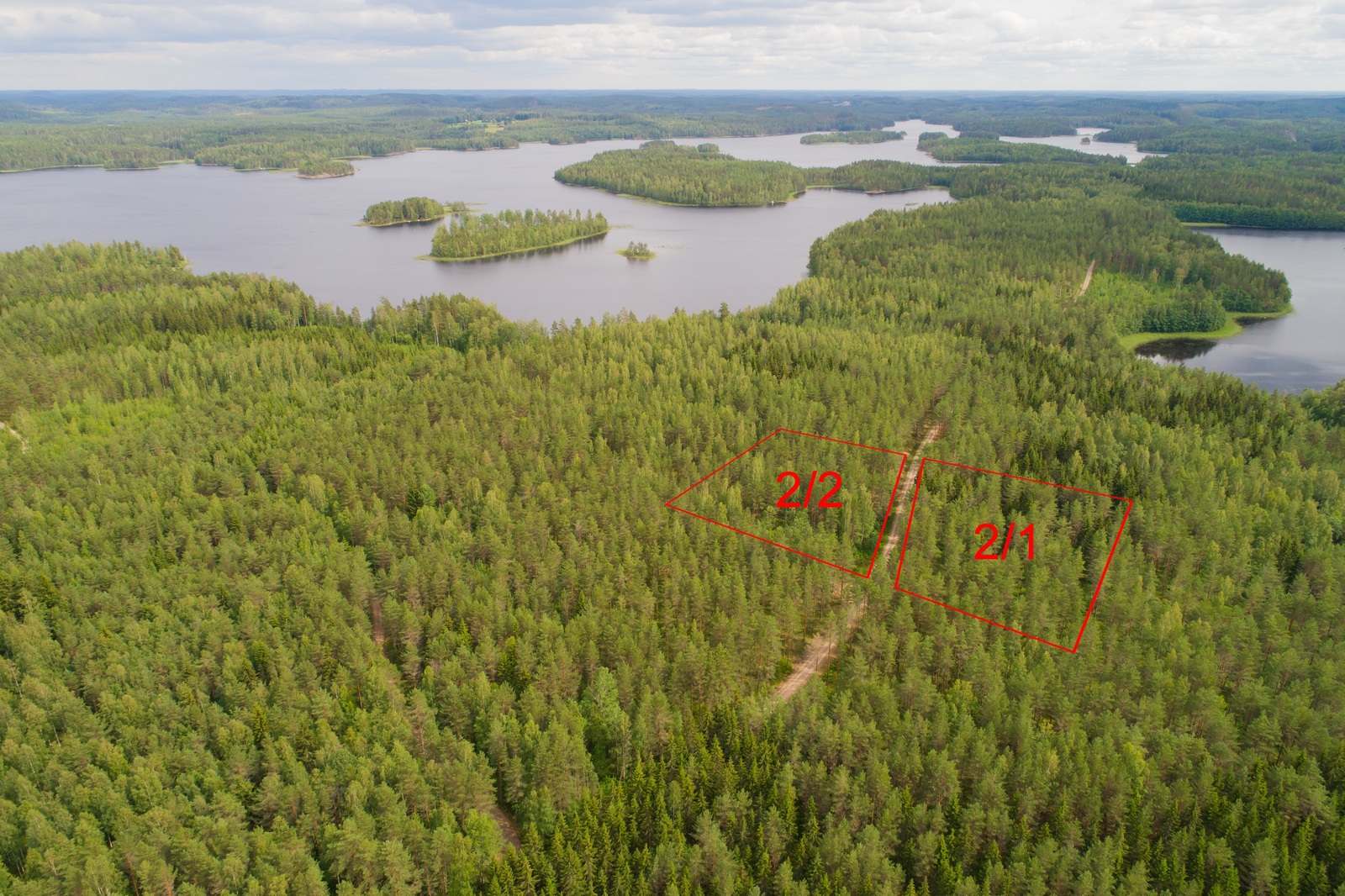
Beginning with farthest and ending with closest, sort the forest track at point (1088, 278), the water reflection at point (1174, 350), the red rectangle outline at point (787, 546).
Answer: the forest track at point (1088, 278), the water reflection at point (1174, 350), the red rectangle outline at point (787, 546)

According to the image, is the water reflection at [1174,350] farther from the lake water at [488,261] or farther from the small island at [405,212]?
the small island at [405,212]

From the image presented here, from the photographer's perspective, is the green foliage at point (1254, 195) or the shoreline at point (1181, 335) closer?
the shoreline at point (1181, 335)

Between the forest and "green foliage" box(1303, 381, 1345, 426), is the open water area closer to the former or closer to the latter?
"green foliage" box(1303, 381, 1345, 426)

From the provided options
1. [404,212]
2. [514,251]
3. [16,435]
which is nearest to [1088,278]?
[514,251]

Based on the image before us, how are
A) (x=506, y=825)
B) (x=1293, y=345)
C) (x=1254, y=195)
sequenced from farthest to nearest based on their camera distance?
(x=1254, y=195) → (x=1293, y=345) → (x=506, y=825)

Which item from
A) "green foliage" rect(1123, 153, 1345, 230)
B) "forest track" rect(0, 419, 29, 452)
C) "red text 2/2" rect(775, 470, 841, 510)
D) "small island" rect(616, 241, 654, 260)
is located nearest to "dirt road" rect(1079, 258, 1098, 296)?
"green foliage" rect(1123, 153, 1345, 230)

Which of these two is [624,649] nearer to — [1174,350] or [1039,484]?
[1039,484]

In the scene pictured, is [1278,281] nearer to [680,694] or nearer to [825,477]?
[825,477]

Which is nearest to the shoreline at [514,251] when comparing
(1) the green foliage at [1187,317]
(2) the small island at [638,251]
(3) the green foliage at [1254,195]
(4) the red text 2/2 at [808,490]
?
(2) the small island at [638,251]
